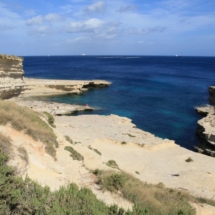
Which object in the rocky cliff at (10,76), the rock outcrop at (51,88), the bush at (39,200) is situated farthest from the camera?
the rock outcrop at (51,88)

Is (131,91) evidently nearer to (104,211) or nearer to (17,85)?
(17,85)

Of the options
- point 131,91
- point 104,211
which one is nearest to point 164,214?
point 104,211

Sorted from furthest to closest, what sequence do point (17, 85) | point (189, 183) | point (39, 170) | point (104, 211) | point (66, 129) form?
point (66, 129) < point (17, 85) < point (189, 183) < point (39, 170) < point (104, 211)

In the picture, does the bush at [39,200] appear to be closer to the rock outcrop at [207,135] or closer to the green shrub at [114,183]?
the green shrub at [114,183]

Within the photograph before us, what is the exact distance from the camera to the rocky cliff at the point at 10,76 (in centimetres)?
2364

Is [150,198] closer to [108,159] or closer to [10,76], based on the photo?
[108,159]

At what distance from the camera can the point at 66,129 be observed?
1170 inches

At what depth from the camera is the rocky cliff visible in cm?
2364

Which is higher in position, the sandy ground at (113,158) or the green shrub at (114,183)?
the green shrub at (114,183)

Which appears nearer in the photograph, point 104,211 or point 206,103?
point 104,211

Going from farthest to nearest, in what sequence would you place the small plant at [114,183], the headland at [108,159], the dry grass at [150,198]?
the headland at [108,159] < the small plant at [114,183] < the dry grass at [150,198]

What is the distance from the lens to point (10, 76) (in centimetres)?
2469

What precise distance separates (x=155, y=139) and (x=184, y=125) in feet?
40.4

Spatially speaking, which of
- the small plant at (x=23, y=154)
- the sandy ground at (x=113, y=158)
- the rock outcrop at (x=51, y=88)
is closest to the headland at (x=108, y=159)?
the sandy ground at (x=113, y=158)
